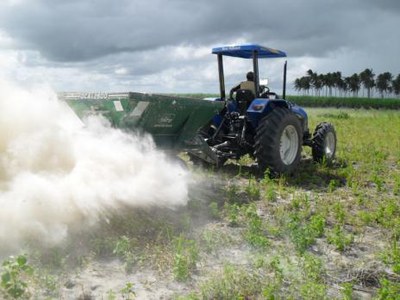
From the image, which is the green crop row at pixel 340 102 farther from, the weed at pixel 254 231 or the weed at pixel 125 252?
the weed at pixel 125 252

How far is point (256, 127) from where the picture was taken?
8758mm

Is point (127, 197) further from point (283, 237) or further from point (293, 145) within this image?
point (293, 145)

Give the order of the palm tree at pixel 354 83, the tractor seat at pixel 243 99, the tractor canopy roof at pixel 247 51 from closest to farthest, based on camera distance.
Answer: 1. the tractor canopy roof at pixel 247 51
2. the tractor seat at pixel 243 99
3. the palm tree at pixel 354 83

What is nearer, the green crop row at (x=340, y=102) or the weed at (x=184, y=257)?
the weed at (x=184, y=257)

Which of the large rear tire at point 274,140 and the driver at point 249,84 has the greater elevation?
the driver at point 249,84

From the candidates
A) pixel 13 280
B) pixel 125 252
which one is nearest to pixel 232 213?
pixel 125 252

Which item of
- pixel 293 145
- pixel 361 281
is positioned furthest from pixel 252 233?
pixel 293 145

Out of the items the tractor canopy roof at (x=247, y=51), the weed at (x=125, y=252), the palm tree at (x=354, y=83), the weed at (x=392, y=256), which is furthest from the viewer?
the palm tree at (x=354, y=83)

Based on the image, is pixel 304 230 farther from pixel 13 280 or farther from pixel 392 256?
pixel 13 280

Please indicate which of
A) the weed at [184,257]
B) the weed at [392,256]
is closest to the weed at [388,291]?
the weed at [392,256]

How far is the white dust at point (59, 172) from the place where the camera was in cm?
508

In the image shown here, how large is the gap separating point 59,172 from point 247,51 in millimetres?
4961

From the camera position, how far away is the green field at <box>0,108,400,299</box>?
417cm

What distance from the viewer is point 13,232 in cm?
494
